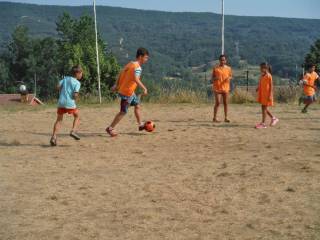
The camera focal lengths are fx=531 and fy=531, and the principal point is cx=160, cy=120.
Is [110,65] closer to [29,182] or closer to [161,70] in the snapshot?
[161,70]

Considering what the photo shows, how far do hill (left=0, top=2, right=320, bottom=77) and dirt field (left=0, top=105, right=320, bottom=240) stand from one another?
3383 centimetres

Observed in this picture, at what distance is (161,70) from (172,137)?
156 ft

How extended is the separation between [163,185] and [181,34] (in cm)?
8989

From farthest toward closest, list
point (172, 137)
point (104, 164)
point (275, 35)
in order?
point (275, 35) → point (172, 137) → point (104, 164)

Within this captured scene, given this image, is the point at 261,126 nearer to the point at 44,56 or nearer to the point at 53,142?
the point at 53,142

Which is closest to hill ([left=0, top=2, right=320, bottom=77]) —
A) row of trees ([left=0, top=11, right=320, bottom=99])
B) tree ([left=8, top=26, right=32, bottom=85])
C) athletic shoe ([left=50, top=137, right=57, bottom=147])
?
row of trees ([left=0, top=11, right=320, bottom=99])

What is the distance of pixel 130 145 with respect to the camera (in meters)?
8.42

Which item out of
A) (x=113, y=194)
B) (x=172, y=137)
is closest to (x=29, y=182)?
(x=113, y=194)

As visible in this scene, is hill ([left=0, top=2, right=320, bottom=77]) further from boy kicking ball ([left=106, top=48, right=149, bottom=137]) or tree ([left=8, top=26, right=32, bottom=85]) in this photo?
boy kicking ball ([left=106, top=48, right=149, bottom=137])

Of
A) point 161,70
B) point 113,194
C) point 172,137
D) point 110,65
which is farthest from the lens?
point 161,70

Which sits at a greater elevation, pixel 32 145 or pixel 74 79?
pixel 74 79

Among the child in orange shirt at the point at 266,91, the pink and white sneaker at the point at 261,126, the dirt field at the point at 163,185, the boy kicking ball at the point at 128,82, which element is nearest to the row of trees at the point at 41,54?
the child in orange shirt at the point at 266,91

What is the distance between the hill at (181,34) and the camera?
184ft

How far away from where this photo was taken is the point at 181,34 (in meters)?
94.1
